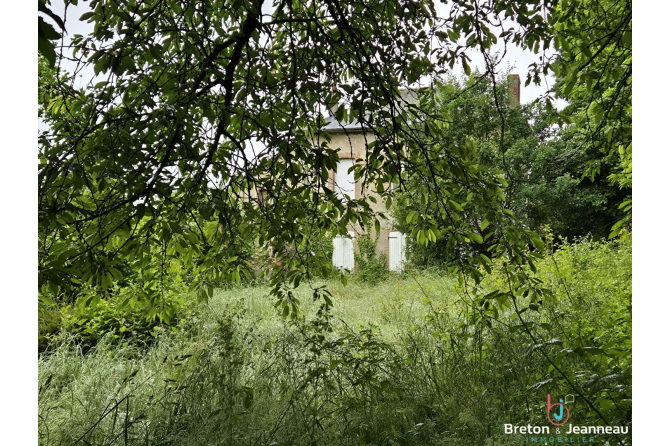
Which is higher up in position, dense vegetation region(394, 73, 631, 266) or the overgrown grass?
dense vegetation region(394, 73, 631, 266)

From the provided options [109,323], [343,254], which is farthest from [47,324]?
[343,254]

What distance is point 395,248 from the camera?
1253 cm

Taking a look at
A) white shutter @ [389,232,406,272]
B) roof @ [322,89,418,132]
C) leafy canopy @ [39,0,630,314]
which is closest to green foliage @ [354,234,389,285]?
white shutter @ [389,232,406,272]

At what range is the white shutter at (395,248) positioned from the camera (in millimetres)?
12336

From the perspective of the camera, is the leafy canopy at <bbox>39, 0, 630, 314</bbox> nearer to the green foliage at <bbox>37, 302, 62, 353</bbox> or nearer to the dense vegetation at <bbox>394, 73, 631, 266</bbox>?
the green foliage at <bbox>37, 302, 62, 353</bbox>

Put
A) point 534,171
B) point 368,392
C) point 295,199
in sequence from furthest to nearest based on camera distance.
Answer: point 534,171, point 368,392, point 295,199

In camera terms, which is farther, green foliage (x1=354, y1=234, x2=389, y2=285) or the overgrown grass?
green foliage (x1=354, y1=234, x2=389, y2=285)

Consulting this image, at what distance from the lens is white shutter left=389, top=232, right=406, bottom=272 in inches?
486

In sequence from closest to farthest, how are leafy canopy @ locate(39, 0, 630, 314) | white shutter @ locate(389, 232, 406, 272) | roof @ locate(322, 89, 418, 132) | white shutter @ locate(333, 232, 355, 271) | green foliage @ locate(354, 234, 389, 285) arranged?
leafy canopy @ locate(39, 0, 630, 314) → roof @ locate(322, 89, 418, 132) → green foliage @ locate(354, 234, 389, 285) → white shutter @ locate(389, 232, 406, 272) → white shutter @ locate(333, 232, 355, 271)

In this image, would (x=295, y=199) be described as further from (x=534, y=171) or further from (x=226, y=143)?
(x=534, y=171)

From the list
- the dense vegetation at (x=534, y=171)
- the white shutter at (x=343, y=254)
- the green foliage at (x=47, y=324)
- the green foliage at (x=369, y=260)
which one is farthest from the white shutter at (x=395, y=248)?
the green foliage at (x=47, y=324)

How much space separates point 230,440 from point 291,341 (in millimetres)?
1017

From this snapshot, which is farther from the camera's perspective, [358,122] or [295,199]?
[295,199]
